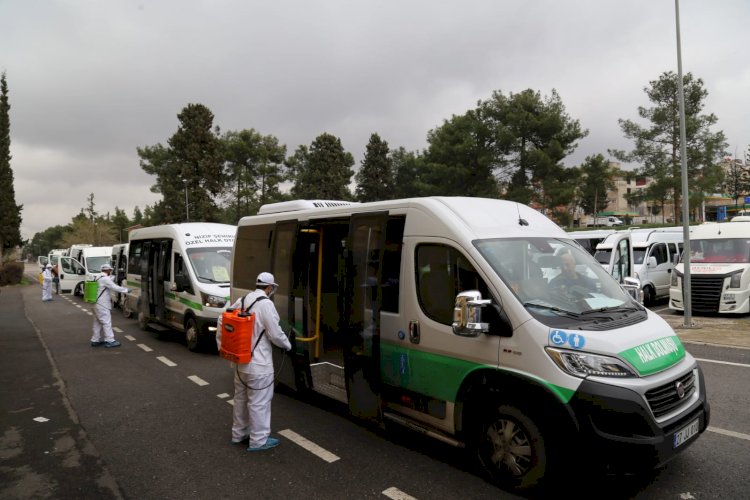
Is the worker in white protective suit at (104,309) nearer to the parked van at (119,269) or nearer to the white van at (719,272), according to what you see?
the parked van at (119,269)

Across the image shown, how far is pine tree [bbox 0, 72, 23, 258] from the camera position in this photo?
41.4 metres

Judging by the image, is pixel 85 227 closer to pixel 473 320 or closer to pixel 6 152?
pixel 6 152

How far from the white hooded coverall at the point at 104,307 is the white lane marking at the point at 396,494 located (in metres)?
8.45

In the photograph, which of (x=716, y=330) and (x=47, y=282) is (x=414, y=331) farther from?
(x=47, y=282)

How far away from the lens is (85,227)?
76.3 meters

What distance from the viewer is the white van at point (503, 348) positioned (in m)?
3.46

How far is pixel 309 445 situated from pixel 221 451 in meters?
0.85

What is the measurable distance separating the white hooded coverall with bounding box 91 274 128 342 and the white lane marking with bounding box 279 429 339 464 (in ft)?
22.4

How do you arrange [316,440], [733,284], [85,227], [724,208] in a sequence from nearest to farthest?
[316,440] < [733,284] < [724,208] < [85,227]

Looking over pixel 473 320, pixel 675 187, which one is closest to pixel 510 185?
pixel 675 187

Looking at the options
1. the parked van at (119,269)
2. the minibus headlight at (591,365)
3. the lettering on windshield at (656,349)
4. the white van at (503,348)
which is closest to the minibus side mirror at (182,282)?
the white van at (503,348)

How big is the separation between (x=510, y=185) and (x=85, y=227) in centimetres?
6744

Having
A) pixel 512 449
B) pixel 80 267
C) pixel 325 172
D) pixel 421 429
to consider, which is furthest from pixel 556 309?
pixel 325 172

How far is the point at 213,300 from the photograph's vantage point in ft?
30.8
